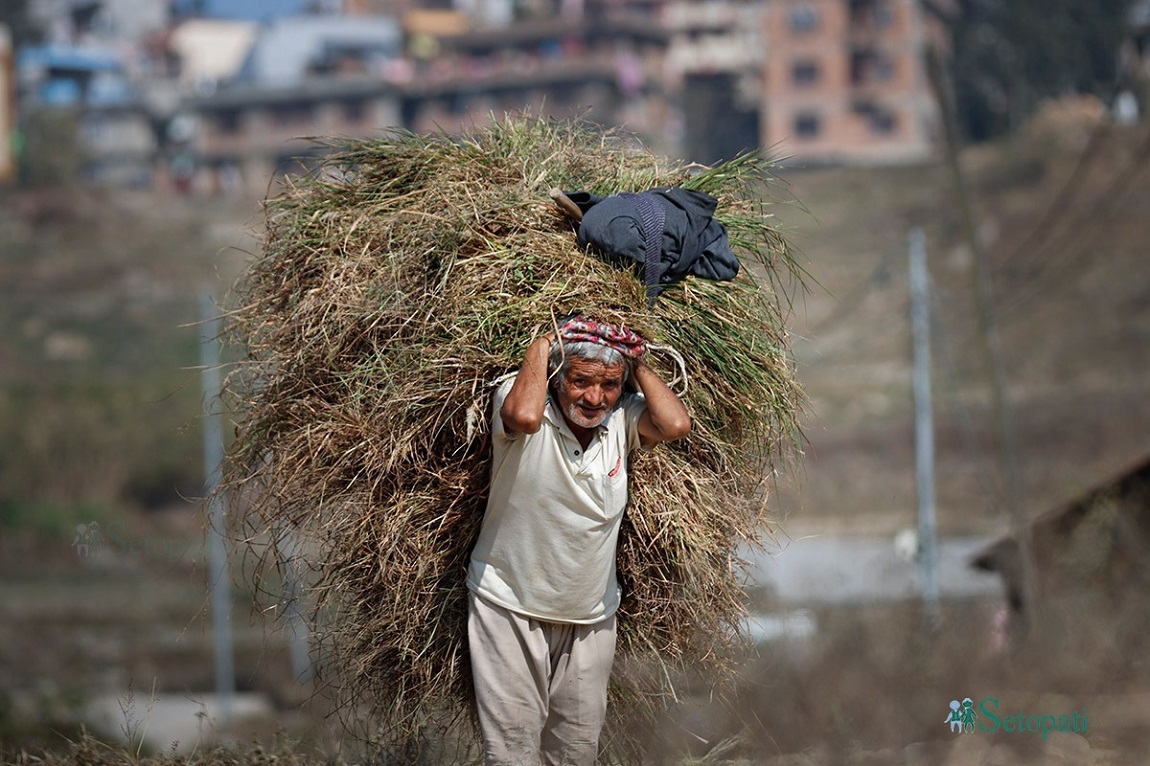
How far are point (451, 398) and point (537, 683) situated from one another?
75 centimetres

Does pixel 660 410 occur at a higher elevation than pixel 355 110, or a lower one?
higher

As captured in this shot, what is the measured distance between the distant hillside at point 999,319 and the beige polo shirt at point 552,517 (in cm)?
2149

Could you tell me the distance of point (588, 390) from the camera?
11.9ft

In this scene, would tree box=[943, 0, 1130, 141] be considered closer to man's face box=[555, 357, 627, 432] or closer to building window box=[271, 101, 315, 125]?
building window box=[271, 101, 315, 125]

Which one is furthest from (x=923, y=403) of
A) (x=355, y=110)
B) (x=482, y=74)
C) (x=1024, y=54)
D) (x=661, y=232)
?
(x=482, y=74)

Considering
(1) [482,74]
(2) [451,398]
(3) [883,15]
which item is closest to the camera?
(2) [451,398]

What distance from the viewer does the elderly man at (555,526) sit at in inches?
143

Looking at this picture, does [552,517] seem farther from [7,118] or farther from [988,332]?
[7,118]

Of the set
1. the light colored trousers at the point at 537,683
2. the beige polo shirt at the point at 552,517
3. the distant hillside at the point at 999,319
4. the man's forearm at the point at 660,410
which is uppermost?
the man's forearm at the point at 660,410

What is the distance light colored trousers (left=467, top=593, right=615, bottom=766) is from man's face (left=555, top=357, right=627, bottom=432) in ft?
1.69

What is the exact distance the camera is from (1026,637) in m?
12.6

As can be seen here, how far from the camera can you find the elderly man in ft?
11.9

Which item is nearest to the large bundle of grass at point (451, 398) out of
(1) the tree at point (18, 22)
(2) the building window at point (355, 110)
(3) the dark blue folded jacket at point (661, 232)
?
(3) the dark blue folded jacket at point (661, 232)

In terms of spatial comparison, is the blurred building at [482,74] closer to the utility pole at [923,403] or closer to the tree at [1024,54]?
the tree at [1024,54]
